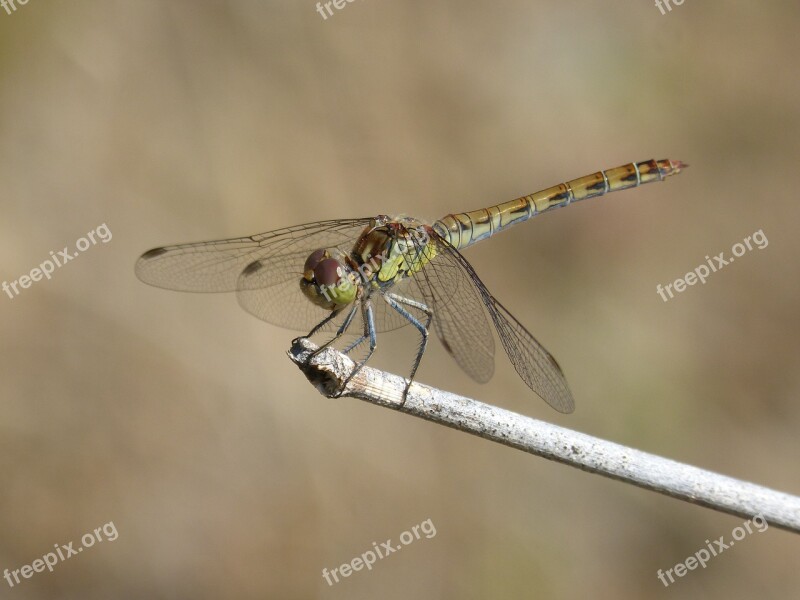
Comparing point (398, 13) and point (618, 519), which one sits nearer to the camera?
point (618, 519)

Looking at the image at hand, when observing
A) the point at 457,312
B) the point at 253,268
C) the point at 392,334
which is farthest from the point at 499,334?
the point at 392,334

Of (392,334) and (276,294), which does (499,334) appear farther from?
(392,334)

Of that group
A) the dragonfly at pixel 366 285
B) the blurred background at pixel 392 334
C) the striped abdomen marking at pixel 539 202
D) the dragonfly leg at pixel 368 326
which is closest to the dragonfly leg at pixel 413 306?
the dragonfly at pixel 366 285

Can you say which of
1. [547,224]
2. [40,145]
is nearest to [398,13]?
[547,224]

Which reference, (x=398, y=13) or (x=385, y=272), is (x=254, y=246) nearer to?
(x=385, y=272)

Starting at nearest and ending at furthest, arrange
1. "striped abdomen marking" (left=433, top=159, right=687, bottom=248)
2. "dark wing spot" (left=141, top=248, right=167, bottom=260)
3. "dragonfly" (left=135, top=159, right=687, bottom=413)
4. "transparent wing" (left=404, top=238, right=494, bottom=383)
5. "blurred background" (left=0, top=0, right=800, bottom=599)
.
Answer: "dragonfly" (left=135, top=159, right=687, bottom=413)
"transparent wing" (left=404, top=238, right=494, bottom=383)
"dark wing spot" (left=141, top=248, right=167, bottom=260)
"striped abdomen marking" (left=433, top=159, right=687, bottom=248)
"blurred background" (left=0, top=0, right=800, bottom=599)

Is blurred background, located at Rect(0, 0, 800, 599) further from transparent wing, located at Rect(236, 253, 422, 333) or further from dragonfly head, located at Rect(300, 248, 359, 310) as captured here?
dragonfly head, located at Rect(300, 248, 359, 310)

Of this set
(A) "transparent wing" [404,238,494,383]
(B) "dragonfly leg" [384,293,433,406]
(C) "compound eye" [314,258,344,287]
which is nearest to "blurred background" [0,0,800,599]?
(B) "dragonfly leg" [384,293,433,406]
